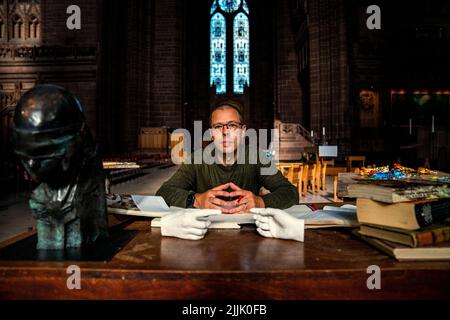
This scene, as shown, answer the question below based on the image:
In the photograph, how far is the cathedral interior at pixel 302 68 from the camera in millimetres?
13094

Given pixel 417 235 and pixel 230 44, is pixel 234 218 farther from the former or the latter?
pixel 230 44

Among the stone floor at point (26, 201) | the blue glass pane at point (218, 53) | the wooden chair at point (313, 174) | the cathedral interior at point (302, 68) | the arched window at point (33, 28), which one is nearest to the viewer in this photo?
the stone floor at point (26, 201)

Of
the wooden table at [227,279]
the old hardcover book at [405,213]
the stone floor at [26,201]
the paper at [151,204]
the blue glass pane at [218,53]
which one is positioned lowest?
the stone floor at [26,201]

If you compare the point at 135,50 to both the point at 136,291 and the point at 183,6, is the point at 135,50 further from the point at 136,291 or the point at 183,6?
the point at 136,291

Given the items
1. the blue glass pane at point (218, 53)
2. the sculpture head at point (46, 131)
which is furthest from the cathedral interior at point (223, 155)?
the blue glass pane at point (218, 53)

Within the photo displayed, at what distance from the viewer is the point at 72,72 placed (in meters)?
12.6

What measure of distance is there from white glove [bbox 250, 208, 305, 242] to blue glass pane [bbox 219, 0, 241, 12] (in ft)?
91.1

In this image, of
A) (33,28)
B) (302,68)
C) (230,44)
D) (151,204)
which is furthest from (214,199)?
(230,44)

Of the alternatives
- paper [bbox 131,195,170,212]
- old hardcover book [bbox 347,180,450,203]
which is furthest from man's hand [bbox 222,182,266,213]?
old hardcover book [bbox 347,180,450,203]

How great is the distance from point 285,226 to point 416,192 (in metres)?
0.38

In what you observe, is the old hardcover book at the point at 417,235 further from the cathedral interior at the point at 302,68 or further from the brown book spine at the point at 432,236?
the cathedral interior at the point at 302,68

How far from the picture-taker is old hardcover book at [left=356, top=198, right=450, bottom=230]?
2.96 feet

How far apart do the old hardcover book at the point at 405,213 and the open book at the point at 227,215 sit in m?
0.23

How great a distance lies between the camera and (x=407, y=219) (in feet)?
2.99
